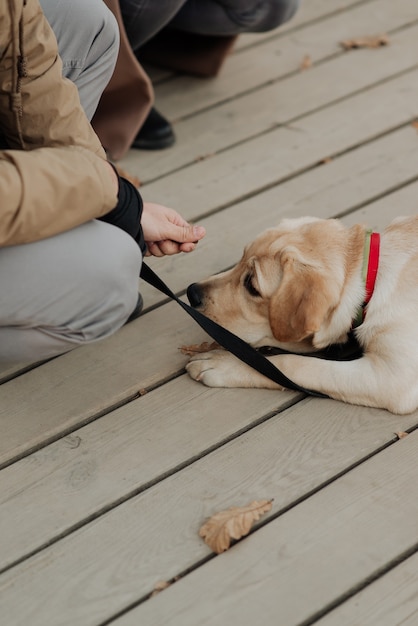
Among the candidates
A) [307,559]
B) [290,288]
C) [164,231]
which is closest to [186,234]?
[164,231]

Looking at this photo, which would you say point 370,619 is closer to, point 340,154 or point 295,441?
point 295,441

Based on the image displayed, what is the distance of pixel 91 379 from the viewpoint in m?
2.91

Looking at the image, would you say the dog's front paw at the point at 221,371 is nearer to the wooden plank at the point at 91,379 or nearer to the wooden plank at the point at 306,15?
the wooden plank at the point at 91,379

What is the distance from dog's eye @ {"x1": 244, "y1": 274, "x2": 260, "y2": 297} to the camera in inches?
116

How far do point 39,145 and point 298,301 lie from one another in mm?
924

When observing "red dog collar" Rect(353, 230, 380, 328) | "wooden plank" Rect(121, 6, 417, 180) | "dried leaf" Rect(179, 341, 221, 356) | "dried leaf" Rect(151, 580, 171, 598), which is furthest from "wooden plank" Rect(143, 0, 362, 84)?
"dried leaf" Rect(151, 580, 171, 598)

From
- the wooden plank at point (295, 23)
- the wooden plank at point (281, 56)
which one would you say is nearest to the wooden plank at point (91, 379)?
the wooden plank at point (281, 56)

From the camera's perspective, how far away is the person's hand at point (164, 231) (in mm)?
2823

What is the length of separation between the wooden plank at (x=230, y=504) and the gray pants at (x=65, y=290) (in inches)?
13.6

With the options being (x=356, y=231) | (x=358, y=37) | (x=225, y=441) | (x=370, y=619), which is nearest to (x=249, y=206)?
(x=356, y=231)

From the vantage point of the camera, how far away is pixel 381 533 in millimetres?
2332

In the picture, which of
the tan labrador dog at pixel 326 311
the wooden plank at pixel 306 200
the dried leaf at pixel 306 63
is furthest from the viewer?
the dried leaf at pixel 306 63

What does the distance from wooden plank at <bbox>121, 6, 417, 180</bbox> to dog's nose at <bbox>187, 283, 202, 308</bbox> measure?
0.99 m

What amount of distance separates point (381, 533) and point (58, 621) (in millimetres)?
868
